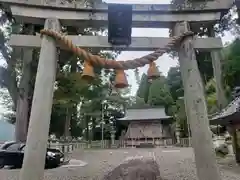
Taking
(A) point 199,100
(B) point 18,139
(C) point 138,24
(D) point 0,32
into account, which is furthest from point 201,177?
(D) point 0,32

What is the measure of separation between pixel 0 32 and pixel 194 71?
9.97 m

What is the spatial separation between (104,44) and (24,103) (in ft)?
24.7

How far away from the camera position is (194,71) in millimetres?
4121

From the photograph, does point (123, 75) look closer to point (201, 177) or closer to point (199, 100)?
point (199, 100)

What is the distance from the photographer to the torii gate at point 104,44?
3707 millimetres

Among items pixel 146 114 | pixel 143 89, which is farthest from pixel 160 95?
pixel 143 89

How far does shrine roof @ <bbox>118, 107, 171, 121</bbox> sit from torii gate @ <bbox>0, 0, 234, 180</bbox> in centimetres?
2816

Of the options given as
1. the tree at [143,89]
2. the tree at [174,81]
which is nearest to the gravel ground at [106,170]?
the tree at [174,81]

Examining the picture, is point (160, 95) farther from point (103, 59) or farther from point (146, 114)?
point (103, 59)

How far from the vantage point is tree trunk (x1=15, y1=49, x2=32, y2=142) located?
10.4m

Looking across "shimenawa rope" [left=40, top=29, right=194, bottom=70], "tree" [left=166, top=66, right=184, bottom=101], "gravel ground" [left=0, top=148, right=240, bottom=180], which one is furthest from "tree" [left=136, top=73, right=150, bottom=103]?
"shimenawa rope" [left=40, top=29, right=194, bottom=70]

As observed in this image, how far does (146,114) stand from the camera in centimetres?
3366

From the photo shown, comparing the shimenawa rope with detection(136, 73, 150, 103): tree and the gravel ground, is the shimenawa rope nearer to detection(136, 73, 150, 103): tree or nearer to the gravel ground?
the gravel ground

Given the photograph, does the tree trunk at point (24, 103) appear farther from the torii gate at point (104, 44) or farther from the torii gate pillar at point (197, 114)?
the torii gate pillar at point (197, 114)
